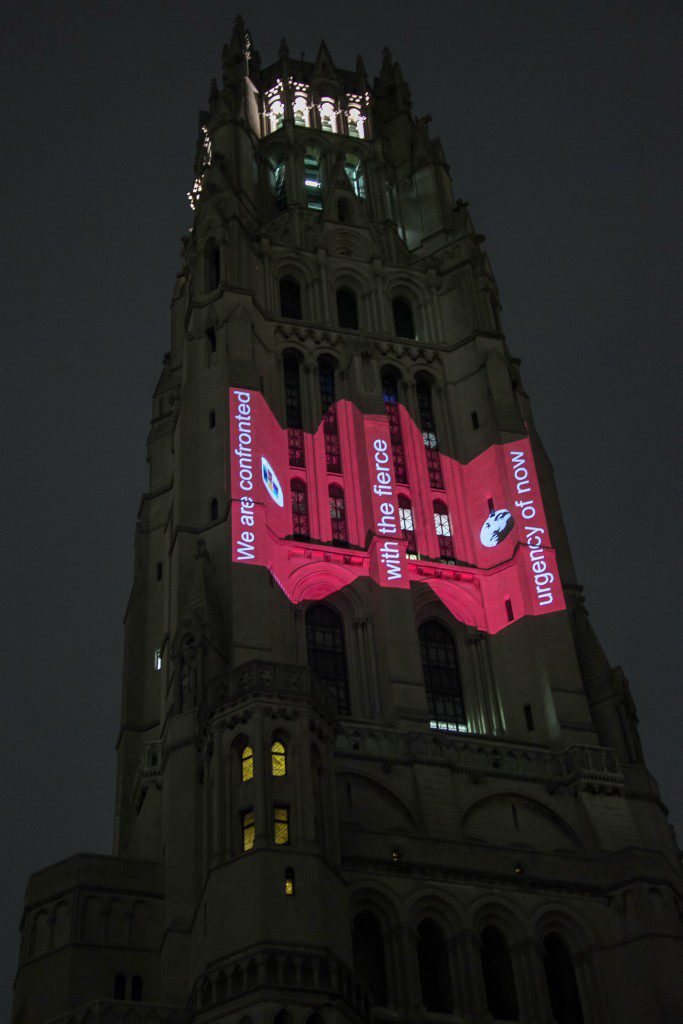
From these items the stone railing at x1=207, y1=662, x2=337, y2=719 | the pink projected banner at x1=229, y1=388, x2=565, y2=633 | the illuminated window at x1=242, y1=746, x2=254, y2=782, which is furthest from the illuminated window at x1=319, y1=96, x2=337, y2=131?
the illuminated window at x1=242, y1=746, x2=254, y2=782

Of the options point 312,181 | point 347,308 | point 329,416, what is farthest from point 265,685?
point 312,181

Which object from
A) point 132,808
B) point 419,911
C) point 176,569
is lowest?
point 419,911

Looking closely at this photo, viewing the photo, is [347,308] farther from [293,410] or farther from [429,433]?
[429,433]

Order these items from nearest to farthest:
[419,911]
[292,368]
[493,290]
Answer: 1. [419,911]
2. [292,368]
3. [493,290]

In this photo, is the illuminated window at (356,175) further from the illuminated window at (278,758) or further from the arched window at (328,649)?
the illuminated window at (278,758)

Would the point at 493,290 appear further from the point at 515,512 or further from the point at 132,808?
the point at 132,808

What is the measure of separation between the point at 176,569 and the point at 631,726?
19711 mm

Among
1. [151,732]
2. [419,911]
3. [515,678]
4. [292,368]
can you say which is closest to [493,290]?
[292,368]

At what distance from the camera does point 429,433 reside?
6731cm

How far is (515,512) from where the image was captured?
61.8m

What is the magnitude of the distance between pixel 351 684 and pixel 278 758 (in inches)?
448

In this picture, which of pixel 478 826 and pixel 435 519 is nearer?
pixel 478 826

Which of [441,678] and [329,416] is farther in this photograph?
[329,416]

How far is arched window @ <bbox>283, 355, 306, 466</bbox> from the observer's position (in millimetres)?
63781
